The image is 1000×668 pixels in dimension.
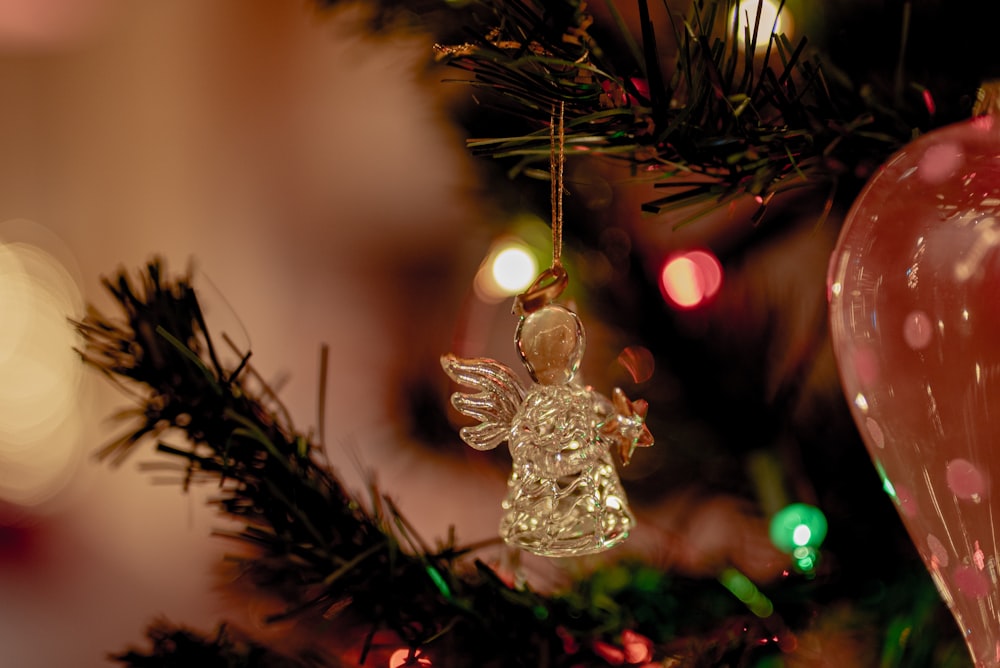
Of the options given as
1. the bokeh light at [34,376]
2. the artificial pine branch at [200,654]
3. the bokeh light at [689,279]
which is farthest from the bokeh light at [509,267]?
the bokeh light at [34,376]

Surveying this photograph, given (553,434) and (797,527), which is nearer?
(553,434)

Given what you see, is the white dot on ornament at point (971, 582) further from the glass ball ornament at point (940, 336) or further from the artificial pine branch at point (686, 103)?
the artificial pine branch at point (686, 103)

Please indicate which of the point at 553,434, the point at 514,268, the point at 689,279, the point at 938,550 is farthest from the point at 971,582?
the point at 514,268

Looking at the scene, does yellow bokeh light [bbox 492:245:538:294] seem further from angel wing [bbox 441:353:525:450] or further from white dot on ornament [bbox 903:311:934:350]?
white dot on ornament [bbox 903:311:934:350]

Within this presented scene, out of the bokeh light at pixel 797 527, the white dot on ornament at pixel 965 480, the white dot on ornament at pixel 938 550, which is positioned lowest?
the bokeh light at pixel 797 527

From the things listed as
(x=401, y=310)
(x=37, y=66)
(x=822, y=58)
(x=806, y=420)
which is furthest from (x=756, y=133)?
(x=37, y=66)

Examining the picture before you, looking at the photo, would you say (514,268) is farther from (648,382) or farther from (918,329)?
(918,329)

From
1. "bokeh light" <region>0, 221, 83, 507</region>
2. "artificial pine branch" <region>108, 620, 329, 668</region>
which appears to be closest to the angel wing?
"artificial pine branch" <region>108, 620, 329, 668</region>
